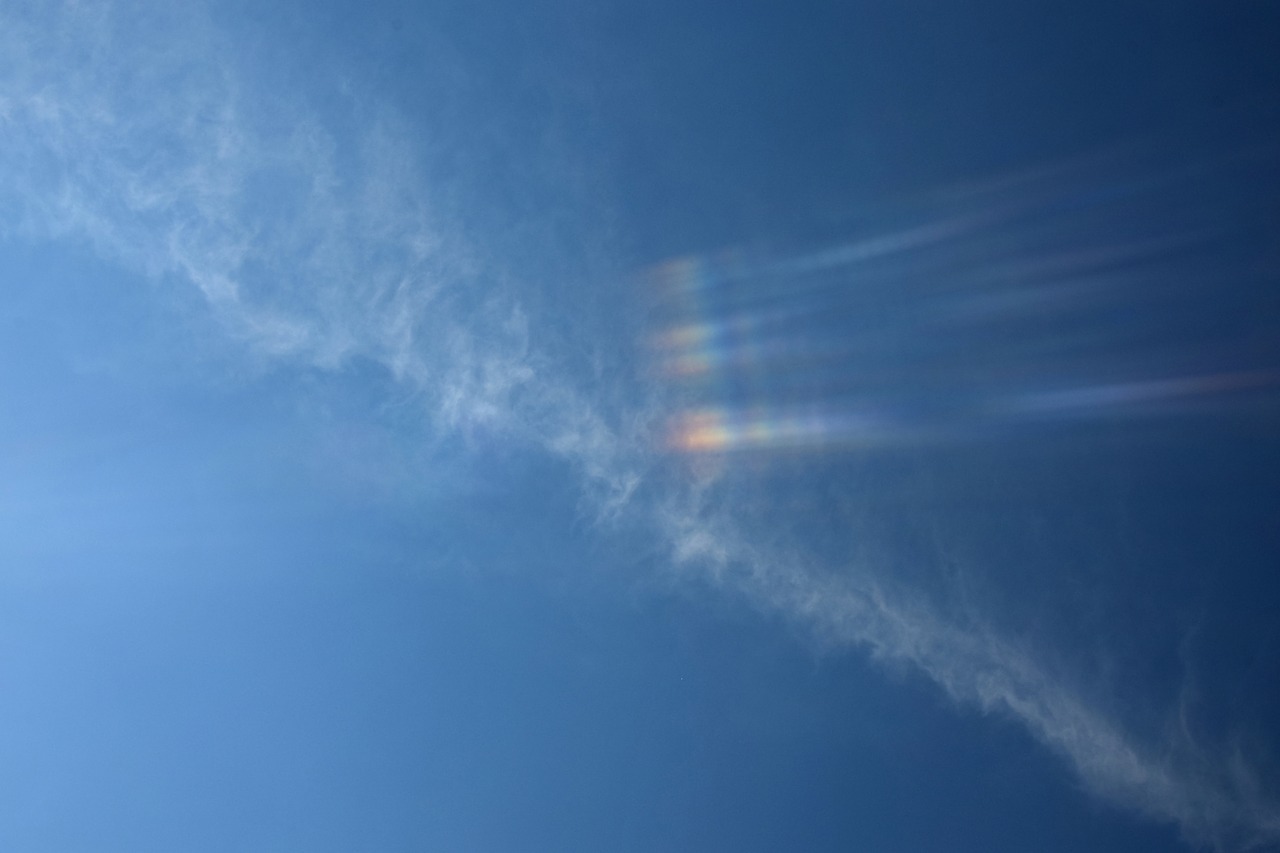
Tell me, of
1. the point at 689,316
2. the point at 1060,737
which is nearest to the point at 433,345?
the point at 689,316

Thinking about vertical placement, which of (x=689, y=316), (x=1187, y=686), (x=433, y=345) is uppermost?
(x=689, y=316)

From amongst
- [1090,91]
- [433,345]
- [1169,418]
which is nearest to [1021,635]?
[1169,418]

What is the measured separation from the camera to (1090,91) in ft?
69.5

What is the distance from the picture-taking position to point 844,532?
819 inches

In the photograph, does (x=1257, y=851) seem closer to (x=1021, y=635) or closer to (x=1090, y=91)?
(x=1021, y=635)

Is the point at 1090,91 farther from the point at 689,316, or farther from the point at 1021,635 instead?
the point at 1021,635

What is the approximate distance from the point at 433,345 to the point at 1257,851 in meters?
16.2

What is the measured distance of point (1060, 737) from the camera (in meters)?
20.4

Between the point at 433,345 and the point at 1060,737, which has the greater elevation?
the point at 433,345

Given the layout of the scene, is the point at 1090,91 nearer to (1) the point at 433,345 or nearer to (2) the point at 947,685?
(2) the point at 947,685

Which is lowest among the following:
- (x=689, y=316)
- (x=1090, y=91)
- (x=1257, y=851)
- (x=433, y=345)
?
(x=1257, y=851)

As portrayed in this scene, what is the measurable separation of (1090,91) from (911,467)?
726 cm

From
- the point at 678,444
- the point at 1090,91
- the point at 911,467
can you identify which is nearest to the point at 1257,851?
the point at 911,467

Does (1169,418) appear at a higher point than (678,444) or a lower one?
higher
